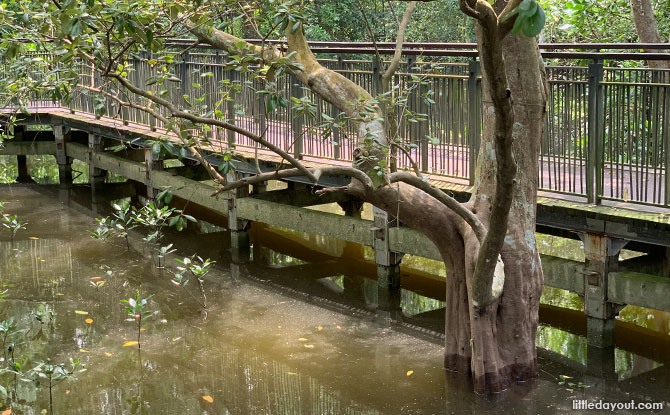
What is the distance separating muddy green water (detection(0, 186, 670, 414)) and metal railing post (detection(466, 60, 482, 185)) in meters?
1.77

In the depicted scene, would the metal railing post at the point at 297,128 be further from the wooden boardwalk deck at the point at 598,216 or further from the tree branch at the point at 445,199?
the tree branch at the point at 445,199

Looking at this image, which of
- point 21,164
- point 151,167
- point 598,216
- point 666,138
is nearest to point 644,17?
point 666,138

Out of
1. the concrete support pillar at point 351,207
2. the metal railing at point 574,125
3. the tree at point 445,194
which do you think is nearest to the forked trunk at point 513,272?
the tree at point 445,194

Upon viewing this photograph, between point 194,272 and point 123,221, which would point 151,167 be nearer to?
point 123,221

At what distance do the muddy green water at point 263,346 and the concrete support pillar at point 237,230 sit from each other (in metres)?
0.17

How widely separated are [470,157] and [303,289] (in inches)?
107

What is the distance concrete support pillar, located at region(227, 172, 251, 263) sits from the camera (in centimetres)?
1238

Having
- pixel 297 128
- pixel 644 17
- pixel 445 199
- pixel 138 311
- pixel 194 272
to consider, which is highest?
pixel 644 17

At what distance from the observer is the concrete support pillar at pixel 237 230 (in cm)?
1238

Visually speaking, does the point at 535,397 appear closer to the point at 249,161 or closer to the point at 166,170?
the point at 249,161

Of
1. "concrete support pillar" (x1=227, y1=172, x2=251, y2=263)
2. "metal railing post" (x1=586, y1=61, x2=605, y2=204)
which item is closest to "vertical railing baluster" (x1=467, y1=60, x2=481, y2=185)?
"metal railing post" (x1=586, y1=61, x2=605, y2=204)

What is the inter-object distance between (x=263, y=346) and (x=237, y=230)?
12.7ft

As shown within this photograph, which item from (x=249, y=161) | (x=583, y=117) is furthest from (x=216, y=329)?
(x=583, y=117)

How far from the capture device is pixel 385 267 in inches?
415
